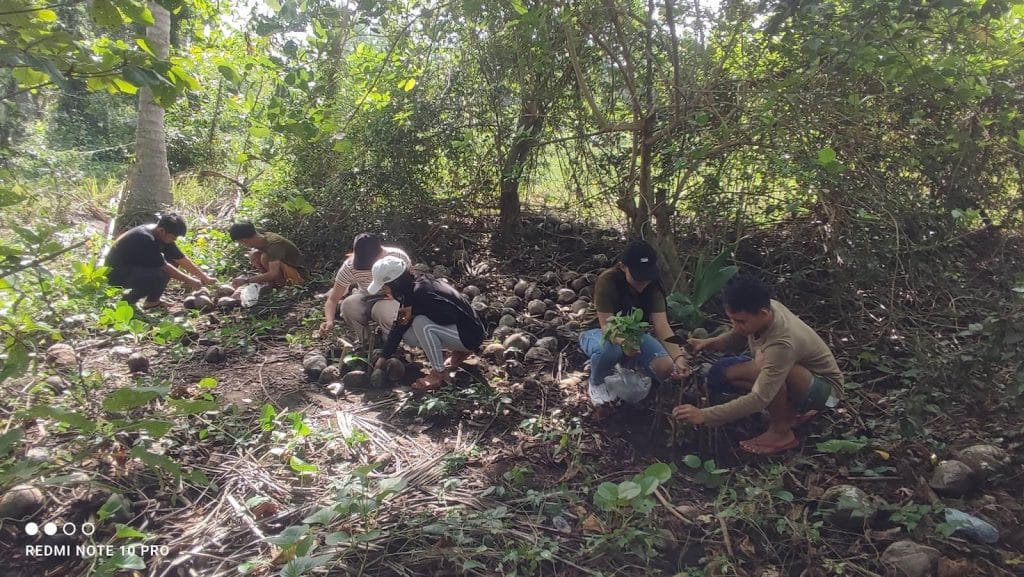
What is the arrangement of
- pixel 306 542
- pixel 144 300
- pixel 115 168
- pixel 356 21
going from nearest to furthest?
pixel 306 542
pixel 356 21
pixel 144 300
pixel 115 168

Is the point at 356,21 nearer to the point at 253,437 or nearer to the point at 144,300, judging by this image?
the point at 253,437

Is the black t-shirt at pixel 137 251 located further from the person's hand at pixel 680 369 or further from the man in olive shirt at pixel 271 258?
the person's hand at pixel 680 369

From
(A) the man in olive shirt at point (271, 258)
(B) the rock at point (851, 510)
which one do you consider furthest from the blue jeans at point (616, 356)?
(A) the man in olive shirt at point (271, 258)

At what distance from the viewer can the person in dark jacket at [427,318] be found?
11.9 feet

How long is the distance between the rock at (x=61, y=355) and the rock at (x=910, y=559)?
13.3 ft

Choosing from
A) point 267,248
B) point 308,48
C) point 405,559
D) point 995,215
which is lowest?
point 405,559

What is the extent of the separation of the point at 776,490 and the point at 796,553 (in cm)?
33

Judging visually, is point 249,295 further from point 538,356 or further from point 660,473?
point 660,473

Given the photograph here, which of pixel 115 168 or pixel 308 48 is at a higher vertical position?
pixel 308 48

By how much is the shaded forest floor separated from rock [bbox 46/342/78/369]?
0.10 meters

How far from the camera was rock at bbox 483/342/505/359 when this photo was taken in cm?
399

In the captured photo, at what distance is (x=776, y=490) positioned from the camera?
8.43 ft

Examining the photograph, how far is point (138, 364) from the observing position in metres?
3.52

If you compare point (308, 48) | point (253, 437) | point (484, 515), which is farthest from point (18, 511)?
point (308, 48)
